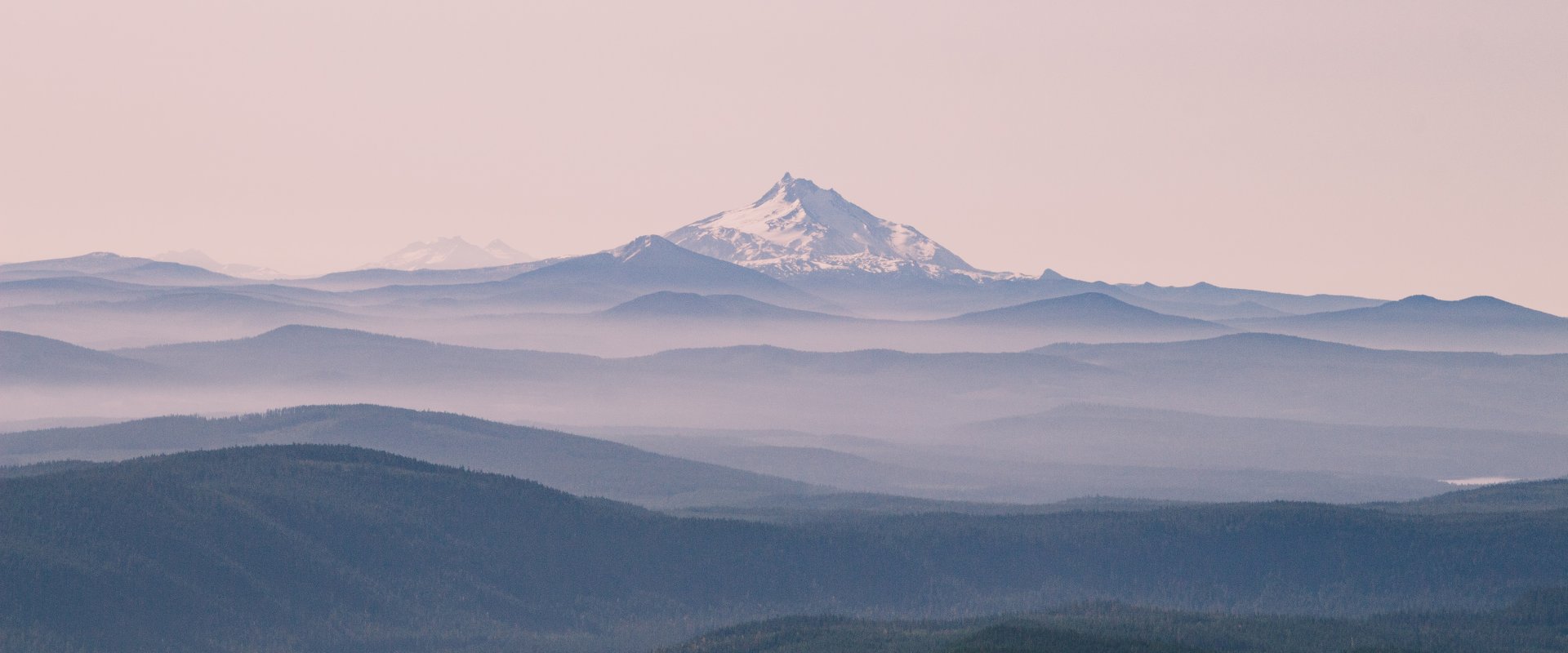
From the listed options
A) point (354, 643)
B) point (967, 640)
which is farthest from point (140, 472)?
point (967, 640)

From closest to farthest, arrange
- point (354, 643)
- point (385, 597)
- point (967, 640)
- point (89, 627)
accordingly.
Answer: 1. point (967, 640)
2. point (89, 627)
3. point (354, 643)
4. point (385, 597)

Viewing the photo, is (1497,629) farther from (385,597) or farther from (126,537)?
(126,537)

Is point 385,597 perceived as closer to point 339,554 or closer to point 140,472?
point 339,554

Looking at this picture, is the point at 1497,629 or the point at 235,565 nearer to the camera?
the point at 1497,629

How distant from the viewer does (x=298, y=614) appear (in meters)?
179

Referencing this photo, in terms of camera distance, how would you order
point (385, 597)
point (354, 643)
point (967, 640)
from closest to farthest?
1. point (967, 640)
2. point (354, 643)
3. point (385, 597)

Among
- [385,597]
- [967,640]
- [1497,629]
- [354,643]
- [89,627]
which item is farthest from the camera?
[385,597]

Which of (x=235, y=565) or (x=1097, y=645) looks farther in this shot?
(x=235, y=565)

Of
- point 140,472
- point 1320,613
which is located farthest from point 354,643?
point 1320,613

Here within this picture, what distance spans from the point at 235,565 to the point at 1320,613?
4013 inches

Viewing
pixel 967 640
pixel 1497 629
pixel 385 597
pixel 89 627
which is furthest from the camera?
pixel 385 597

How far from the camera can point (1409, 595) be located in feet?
655

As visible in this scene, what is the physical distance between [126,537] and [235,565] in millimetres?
9763

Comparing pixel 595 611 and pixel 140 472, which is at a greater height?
pixel 140 472
